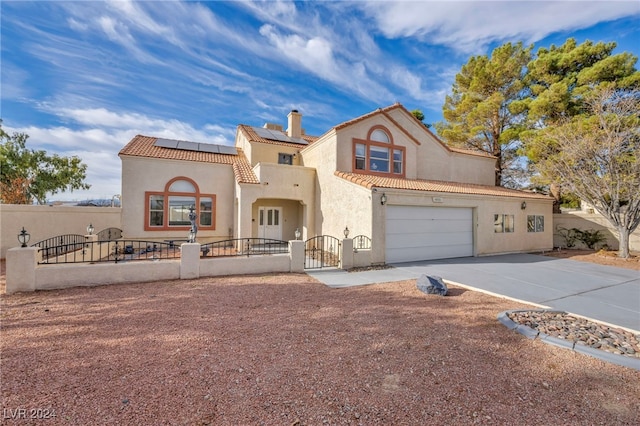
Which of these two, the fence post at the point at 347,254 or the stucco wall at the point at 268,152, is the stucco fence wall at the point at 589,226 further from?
the stucco wall at the point at 268,152

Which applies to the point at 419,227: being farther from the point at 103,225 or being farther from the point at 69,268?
the point at 103,225

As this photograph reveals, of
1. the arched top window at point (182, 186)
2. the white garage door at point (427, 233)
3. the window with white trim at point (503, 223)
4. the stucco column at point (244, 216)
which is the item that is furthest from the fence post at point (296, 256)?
the window with white trim at point (503, 223)

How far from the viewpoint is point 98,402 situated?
291cm

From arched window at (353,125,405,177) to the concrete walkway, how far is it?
6.04 metres

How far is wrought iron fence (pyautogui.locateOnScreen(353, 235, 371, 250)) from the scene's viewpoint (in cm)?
1095

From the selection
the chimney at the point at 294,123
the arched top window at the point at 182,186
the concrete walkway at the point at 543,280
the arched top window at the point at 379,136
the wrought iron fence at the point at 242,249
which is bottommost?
the concrete walkway at the point at 543,280

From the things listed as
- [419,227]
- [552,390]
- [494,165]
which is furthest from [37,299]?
[494,165]

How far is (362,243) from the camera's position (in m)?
11.1

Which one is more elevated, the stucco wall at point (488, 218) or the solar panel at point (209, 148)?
the solar panel at point (209, 148)

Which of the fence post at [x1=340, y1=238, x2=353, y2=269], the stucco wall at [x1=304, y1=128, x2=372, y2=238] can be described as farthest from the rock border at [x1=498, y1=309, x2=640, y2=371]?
the stucco wall at [x1=304, y1=128, x2=372, y2=238]

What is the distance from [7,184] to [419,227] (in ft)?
98.2

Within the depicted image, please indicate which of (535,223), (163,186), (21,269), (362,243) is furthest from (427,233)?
(163,186)

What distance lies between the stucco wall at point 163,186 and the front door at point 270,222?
183 cm

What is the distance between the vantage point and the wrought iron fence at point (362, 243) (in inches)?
431
